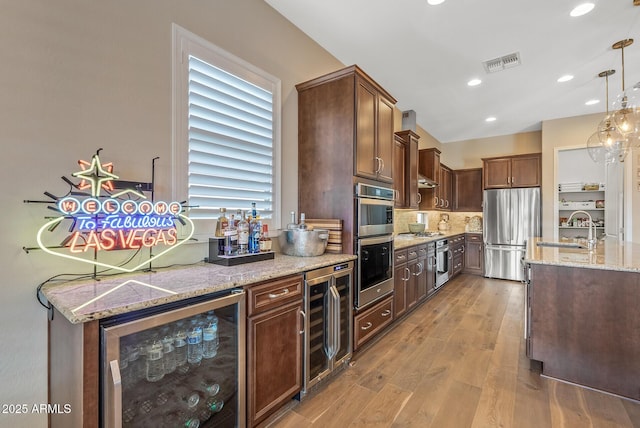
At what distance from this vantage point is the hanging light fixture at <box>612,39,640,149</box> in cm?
288

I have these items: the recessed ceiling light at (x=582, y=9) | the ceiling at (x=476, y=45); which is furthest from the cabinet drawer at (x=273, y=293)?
the recessed ceiling light at (x=582, y=9)

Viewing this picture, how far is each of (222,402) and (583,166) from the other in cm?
691

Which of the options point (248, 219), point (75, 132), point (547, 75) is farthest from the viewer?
point (547, 75)

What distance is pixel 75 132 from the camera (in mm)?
1488

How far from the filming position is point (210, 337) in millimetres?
1538

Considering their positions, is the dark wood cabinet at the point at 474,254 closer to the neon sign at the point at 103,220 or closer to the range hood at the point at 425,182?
the range hood at the point at 425,182

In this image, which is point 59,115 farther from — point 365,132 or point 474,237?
point 474,237

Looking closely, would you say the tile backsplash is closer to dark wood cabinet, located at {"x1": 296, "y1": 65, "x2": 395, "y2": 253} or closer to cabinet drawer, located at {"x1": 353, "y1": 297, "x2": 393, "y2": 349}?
cabinet drawer, located at {"x1": 353, "y1": 297, "x2": 393, "y2": 349}

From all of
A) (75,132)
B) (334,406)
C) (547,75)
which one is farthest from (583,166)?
(75,132)

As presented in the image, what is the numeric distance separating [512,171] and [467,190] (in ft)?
3.25

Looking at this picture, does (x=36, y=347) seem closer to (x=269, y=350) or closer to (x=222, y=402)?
(x=222, y=402)

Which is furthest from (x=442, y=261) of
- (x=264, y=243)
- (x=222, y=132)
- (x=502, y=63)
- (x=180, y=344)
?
(x=180, y=344)

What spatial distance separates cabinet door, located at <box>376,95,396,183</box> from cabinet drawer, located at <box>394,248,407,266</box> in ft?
2.81

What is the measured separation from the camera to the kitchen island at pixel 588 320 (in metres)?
2.06
